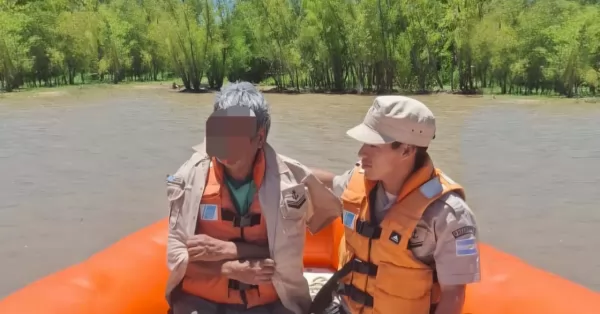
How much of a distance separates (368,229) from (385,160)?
0.18 m

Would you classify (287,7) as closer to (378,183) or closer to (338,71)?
(338,71)

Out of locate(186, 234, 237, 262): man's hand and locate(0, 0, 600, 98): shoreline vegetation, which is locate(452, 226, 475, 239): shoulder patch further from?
locate(0, 0, 600, 98): shoreline vegetation

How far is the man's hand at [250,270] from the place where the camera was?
1490 mm

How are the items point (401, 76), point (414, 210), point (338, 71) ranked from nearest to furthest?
point (414, 210), point (401, 76), point (338, 71)

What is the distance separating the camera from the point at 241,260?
1.50 m

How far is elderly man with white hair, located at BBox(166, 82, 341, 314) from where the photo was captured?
1497 millimetres

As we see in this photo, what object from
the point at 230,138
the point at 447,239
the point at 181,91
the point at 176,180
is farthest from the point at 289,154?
the point at 181,91

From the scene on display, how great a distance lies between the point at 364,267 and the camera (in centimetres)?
150

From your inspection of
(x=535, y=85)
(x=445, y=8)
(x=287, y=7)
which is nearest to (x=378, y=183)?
(x=535, y=85)

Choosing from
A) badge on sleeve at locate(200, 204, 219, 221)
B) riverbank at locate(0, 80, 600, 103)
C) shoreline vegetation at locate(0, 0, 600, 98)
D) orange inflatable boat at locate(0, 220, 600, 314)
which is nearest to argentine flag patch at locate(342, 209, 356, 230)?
badge on sleeve at locate(200, 204, 219, 221)

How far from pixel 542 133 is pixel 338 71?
35.4 ft

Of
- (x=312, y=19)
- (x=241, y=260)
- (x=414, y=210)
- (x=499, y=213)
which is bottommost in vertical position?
(x=499, y=213)

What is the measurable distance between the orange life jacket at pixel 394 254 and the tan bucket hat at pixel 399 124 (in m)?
0.09

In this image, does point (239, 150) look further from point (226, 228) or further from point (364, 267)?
point (364, 267)
